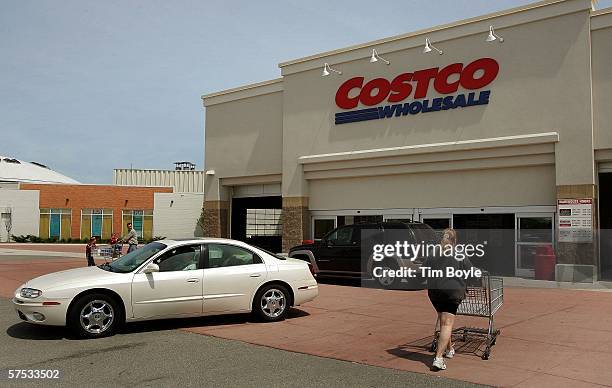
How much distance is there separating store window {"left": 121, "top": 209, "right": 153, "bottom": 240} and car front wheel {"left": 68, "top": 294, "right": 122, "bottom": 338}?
40.2 meters

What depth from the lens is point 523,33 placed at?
17.9 m

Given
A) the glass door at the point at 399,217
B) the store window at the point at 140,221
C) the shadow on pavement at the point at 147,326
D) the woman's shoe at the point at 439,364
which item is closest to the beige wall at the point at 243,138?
the glass door at the point at 399,217

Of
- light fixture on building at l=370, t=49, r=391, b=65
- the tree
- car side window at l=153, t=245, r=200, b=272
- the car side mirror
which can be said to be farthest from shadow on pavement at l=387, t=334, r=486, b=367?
the tree

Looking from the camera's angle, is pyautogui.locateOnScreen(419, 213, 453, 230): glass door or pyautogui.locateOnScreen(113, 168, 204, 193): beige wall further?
pyautogui.locateOnScreen(113, 168, 204, 193): beige wall

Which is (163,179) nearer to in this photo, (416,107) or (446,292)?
(416,107)

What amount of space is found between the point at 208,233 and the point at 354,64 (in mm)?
10863

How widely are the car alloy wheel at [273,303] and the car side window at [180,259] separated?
1.37 meters

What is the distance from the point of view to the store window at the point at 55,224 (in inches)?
1859

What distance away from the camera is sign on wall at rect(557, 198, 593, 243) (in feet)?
53.2

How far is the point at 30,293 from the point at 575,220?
46.1 ft

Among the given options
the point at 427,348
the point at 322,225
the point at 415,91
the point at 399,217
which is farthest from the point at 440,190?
the point at 427,348

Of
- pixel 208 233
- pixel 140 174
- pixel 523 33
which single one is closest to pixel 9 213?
pixel 140 174

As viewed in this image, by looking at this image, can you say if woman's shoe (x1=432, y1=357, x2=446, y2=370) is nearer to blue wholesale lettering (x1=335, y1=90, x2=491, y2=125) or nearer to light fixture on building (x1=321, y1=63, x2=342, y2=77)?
blue wholesale lettering (x1=335, y1=90, x2=491, y2=125)

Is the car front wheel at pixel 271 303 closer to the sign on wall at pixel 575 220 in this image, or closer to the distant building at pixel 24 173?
the sign on wall at pixel 575 220
